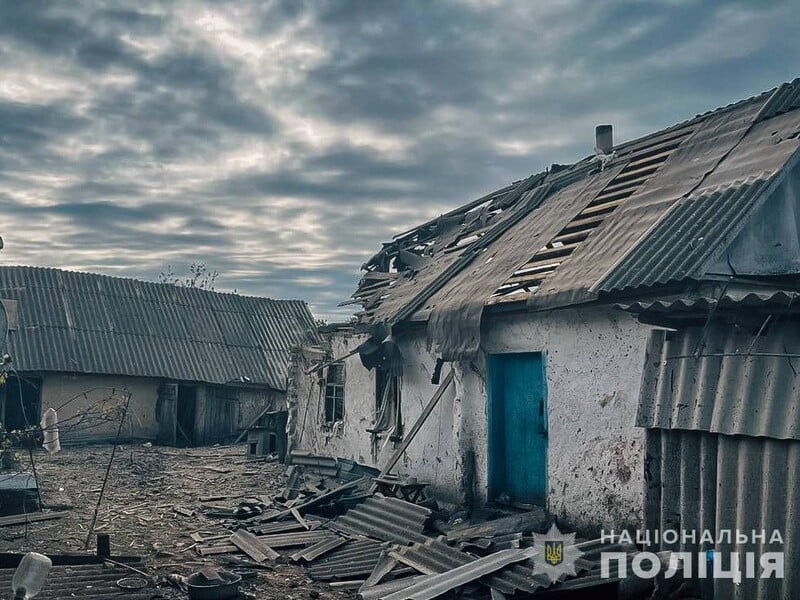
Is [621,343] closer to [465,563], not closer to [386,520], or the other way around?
[465,563]

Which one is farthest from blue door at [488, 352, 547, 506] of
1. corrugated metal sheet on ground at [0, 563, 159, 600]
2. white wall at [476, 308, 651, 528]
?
corrugated metal sheet on ground at [0, 563, 159, 600]

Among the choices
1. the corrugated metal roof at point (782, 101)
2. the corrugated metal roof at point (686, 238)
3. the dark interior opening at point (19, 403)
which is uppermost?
the corrugated metal roof at point (782, 101)

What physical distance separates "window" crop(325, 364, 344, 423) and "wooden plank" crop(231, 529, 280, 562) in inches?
210

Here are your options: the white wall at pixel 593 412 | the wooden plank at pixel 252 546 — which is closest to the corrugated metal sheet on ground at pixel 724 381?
the white wall at pixel 593 412

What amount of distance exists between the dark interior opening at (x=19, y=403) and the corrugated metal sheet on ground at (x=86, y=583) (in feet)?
49.3

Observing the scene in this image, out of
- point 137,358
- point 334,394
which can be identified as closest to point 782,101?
point 334,394

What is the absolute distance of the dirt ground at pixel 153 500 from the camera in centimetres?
838

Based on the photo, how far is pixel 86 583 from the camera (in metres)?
7.02

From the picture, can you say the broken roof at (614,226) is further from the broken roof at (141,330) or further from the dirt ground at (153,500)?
the broken roof at (141,330)

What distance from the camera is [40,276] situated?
2448 centimetres

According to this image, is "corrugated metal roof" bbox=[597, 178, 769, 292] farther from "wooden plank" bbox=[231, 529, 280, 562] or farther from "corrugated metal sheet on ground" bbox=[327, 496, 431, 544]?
"wooden plank" bbox=[231, 529, 280, 562]

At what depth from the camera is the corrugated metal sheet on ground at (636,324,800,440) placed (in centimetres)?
516

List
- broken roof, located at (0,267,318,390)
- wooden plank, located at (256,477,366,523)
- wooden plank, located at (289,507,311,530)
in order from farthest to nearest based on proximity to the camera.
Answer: broken roof, located at (0,267,318,390) < wooden plank, located at (256,477,366,523) < wooden plank, located at (289,507,311,530)

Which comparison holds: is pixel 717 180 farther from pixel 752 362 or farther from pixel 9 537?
pixel 9 537
